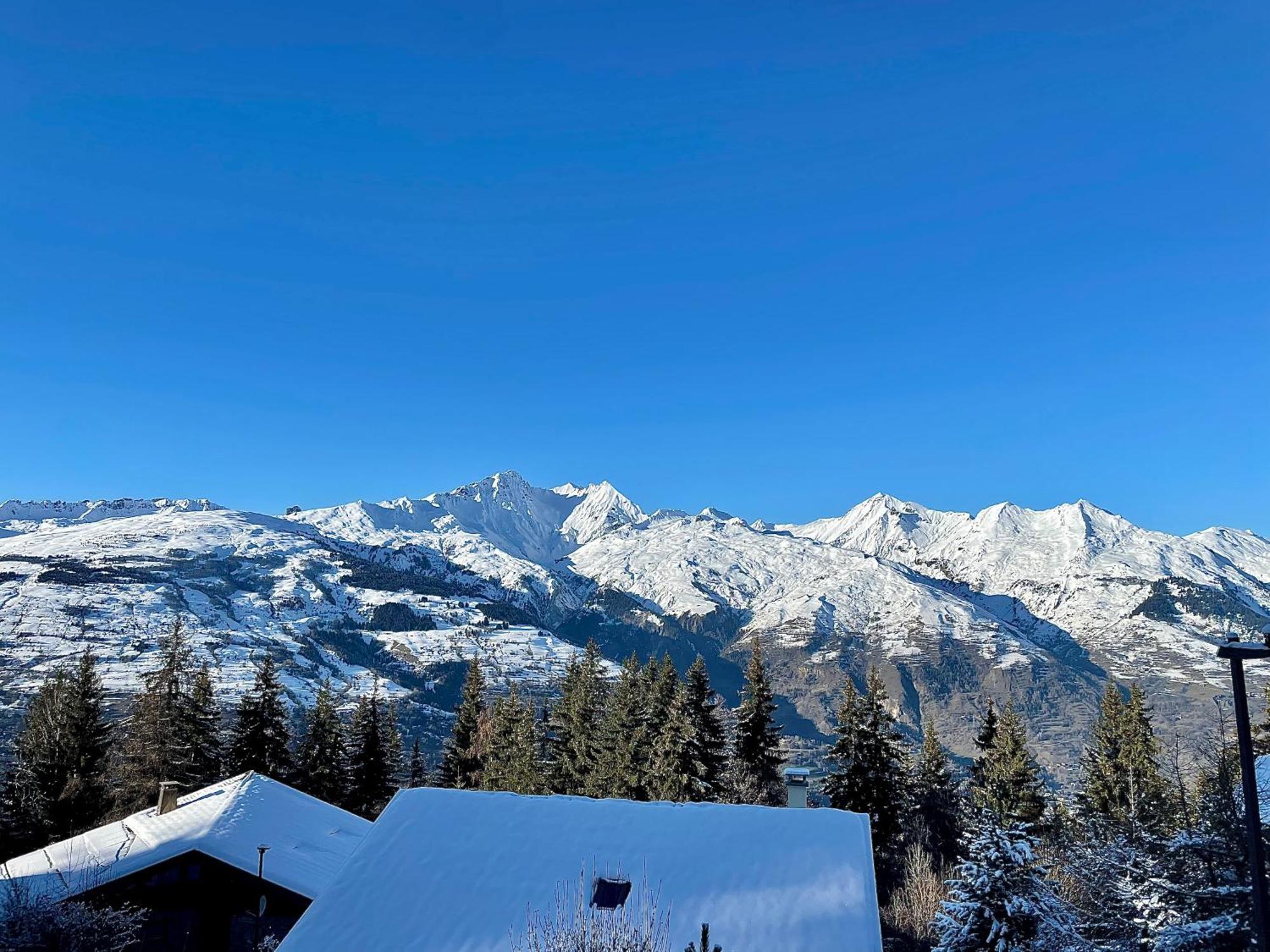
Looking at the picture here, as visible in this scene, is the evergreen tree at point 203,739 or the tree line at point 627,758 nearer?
the tree line at point 627,758

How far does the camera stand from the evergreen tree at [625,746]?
1823 inches

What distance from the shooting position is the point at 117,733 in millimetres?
52188

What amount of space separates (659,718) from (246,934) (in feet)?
80.7

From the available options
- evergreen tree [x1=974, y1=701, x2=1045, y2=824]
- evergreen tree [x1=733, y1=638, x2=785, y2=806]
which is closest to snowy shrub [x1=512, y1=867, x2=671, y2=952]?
evergreen tree [x1=733, y1=638, x2=785, y2=806]

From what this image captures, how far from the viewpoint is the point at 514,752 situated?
51.7 m

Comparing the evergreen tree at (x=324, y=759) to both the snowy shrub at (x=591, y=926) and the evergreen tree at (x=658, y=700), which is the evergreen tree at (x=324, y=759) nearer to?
the evergreen tree at (x=658, y=700)

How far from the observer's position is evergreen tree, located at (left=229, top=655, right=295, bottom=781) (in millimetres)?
49594

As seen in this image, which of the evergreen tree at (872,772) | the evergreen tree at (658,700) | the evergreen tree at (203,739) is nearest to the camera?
the evergreen tree at (872,772)

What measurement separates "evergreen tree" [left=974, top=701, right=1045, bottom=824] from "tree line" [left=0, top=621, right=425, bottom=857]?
36.4 metres

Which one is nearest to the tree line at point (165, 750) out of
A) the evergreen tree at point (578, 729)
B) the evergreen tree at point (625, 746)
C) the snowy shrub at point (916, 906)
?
the evergreen tree at point (578, 729)

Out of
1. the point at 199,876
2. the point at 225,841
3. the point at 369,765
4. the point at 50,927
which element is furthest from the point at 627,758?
the point at 50,927

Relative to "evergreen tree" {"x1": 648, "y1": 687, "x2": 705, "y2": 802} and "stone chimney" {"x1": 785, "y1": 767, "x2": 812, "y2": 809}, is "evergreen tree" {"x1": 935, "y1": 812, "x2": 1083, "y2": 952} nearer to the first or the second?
"stone chimney" {"x1": 785, "y1": 767, "x2": 812, "y2": 809}

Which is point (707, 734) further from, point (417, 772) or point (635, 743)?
point (417, 772)

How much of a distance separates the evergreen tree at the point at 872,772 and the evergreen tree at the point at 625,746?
32.8 feet
